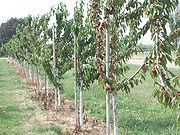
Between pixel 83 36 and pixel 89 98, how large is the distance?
8.18 m

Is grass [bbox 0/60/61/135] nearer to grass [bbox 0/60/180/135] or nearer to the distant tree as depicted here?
grass [bbox 0/60/180/135]

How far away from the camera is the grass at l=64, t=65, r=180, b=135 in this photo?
12180 millimetres

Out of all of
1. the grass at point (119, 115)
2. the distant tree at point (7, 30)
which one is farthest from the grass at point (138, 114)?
the distant tree at point (7, 30)

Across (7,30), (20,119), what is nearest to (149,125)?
(20,119)

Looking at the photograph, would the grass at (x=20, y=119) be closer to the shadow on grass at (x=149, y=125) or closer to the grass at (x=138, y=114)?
the grass at (x=138, y=114)

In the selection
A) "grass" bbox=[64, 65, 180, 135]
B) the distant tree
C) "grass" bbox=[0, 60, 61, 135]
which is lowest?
"grass" bbox=[0, 60, 61, 135]

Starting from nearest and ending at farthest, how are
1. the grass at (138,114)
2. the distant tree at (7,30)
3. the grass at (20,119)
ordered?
the grass at (138,114) → the grass at (20,119) → the distant tree at (7,30)

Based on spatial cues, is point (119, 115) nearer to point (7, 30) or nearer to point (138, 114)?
point (138, 114)

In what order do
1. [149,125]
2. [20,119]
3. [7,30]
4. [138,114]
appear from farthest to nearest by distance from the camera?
[7,30] → [138,114] → [20,119] → [149,125]

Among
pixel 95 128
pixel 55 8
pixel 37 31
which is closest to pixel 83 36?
pixel 95 128

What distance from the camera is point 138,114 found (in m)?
15.1

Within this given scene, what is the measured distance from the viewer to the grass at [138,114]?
12.2m

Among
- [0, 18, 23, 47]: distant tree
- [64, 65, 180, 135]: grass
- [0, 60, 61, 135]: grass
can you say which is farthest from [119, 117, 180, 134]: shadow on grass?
[0, 18, 23, 47]: distant tree

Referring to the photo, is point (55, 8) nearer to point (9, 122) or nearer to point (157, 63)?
point (9, 122)
